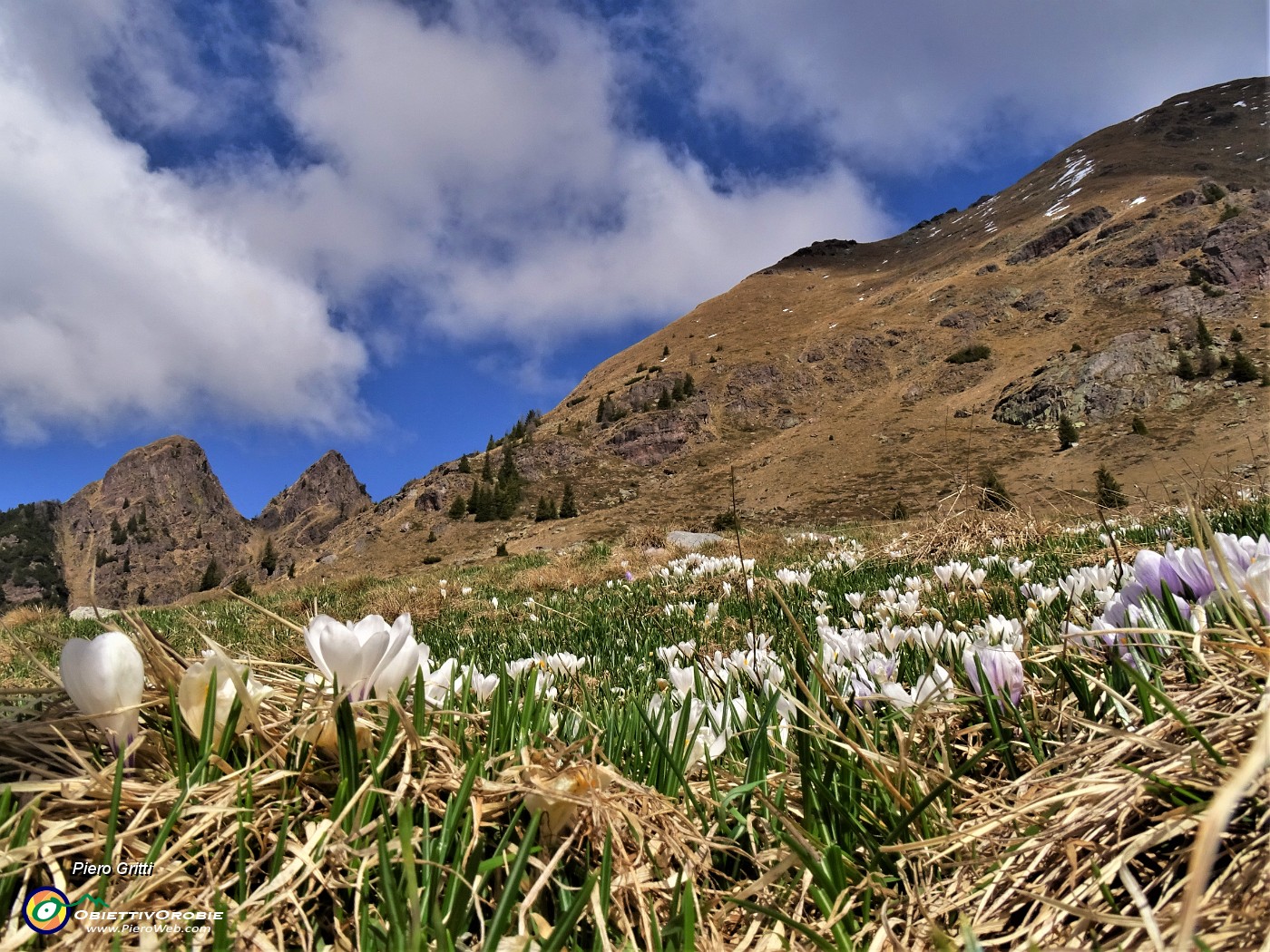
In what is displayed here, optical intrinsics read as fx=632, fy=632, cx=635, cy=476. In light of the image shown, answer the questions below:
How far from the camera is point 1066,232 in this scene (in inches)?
2516

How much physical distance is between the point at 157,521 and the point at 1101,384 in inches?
7399

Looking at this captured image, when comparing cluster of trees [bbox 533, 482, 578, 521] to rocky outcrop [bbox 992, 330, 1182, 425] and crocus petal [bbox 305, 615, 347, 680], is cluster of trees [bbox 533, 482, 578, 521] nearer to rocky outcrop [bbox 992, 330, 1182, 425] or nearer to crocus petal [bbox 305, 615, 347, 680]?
rocky outcrop [bbox 992, 330, 1182, 425]

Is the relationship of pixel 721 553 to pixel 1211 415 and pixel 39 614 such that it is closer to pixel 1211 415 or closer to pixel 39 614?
pixel 39 614

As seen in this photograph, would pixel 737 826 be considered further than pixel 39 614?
No

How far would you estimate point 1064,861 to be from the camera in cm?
83

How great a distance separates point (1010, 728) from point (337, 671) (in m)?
1.30

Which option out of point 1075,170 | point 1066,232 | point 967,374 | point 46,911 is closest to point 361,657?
point 46,911

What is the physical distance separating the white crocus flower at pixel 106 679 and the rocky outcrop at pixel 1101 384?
135 ft

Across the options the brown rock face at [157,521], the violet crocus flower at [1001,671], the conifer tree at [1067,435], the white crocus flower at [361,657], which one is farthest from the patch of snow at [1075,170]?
the brown rock face at [157,521]

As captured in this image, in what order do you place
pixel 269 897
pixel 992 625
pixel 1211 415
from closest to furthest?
pixel 269 897 < pixel 992 625 < pixel 1211 415

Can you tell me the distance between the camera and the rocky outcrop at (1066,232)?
63.1 m

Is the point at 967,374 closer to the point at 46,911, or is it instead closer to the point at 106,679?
the point at 106,679

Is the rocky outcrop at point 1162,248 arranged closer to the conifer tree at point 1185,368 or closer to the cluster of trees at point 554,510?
the conifer tree at point 1185,368

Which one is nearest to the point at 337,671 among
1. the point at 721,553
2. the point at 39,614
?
the point at 721,553
